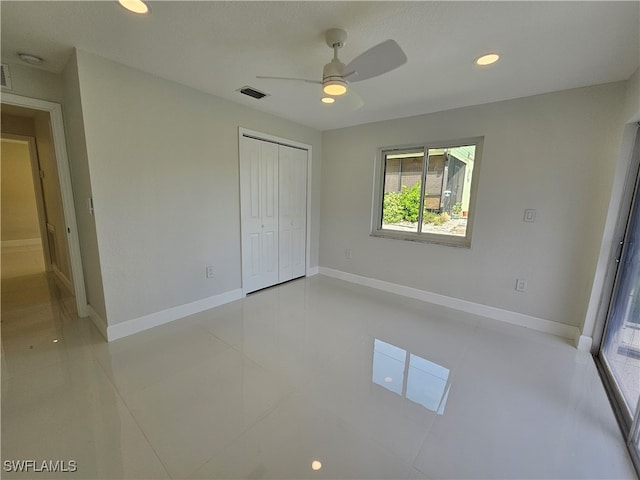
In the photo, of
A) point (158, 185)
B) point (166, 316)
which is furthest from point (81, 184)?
point (166, 316)

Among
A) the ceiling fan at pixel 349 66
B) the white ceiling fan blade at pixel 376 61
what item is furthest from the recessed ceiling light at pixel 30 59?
the white ceiling fan blade at pixel 376 61

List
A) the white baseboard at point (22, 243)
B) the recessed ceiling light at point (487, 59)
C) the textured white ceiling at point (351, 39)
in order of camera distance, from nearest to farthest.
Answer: the textured white ceiling at point (351, 39) < the recessed ceiling light at point (487, 59) < the white baseboard at point (22, 243)

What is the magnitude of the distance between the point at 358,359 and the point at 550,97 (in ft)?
10.0

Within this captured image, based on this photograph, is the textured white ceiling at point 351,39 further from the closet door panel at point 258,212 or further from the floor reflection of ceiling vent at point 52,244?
the floor reflection of ceiling vent at point 52,244

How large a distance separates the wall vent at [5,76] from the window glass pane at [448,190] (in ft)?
13.7

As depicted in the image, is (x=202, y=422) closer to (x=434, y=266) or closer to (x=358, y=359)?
(x=358, y=359)

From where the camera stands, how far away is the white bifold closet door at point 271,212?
3.34 m

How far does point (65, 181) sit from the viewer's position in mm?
2533

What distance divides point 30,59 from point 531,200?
4.68 m

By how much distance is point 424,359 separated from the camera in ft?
7.23

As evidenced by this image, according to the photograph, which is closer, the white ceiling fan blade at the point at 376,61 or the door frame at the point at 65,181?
the white ceiling fan blade at the point at 376,61

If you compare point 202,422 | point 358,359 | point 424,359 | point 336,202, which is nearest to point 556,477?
point 424,359

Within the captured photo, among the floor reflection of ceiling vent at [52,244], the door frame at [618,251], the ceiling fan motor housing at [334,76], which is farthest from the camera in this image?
the floor reflection of ceiling vent at [52,244]

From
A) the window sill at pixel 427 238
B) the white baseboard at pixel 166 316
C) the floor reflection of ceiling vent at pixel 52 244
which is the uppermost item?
the window sill at pixel 427 238
